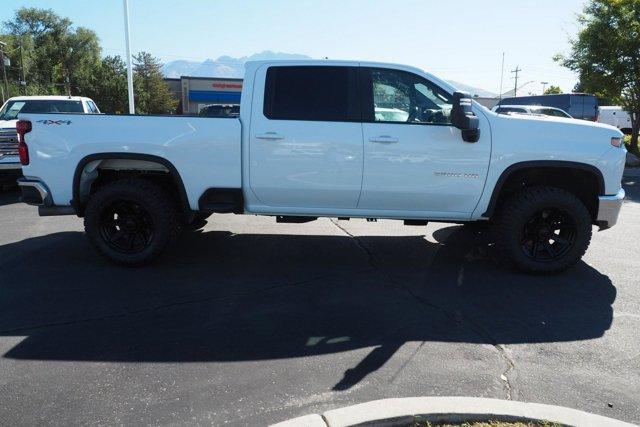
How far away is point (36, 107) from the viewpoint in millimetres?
11766

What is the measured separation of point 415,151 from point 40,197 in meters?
3.77

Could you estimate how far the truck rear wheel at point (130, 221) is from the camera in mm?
5348

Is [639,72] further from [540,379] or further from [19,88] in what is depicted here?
[19,88]

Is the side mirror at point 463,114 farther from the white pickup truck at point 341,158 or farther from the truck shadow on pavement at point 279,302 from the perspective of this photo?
the truck shadow on pavement at point 279,302

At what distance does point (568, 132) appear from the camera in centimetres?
511

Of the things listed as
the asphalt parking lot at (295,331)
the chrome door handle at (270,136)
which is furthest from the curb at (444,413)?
the chrome door handle at (270,136)

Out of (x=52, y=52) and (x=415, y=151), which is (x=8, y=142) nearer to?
(x=415, y=151)

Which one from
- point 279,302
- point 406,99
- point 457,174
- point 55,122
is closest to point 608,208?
point 457,174

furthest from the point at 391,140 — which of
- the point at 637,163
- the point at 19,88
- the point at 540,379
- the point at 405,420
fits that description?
the point at 19,88

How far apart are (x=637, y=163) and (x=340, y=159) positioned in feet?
52.6

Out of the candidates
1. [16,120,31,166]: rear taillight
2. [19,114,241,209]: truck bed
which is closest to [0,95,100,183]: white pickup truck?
[16,120,31,166]: rear taillight

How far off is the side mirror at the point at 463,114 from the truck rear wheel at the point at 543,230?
0.98m

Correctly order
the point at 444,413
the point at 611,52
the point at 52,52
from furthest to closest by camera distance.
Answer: the point at 52,52 < the point at 611,52 < the point at 444,413

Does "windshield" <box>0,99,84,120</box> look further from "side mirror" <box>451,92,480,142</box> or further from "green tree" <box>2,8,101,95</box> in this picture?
"green tree" <box>2,8,101,95</box>
